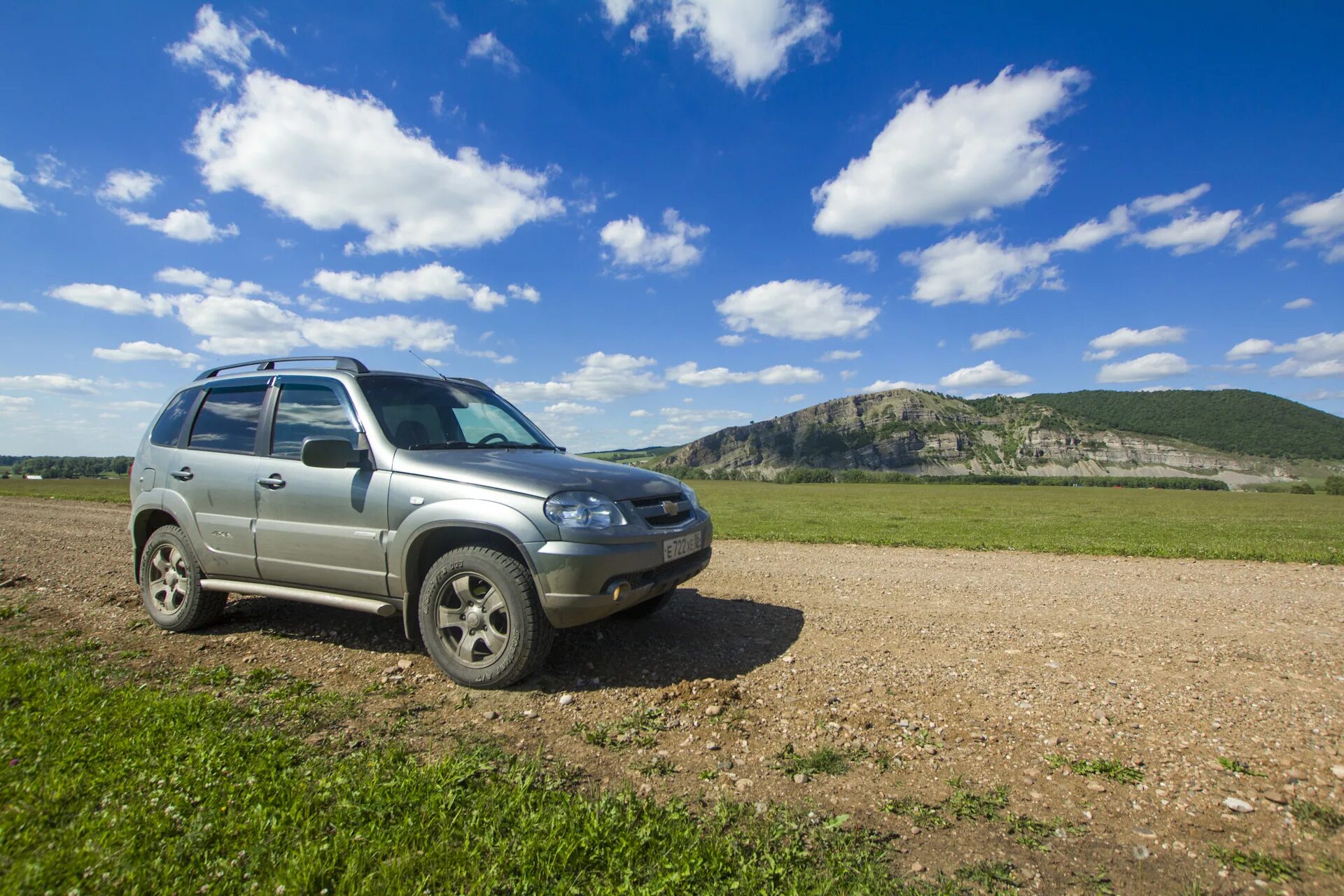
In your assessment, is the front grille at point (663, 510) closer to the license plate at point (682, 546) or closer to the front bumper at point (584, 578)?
the license plate at point (682, 546)

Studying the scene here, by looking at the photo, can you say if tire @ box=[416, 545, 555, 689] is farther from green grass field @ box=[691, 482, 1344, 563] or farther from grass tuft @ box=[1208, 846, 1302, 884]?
green grass field @ box=[691, 482, 1344, 563]

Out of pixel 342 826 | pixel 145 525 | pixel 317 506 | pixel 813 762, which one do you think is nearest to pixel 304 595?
pixel 317 506

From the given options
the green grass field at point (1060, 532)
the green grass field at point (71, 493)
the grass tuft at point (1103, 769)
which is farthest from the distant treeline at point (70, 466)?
the grass tuft at point (1103, 769)

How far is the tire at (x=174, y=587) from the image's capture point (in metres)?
5.16

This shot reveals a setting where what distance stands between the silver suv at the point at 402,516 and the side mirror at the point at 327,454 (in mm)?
13

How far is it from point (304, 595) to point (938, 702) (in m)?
4.54

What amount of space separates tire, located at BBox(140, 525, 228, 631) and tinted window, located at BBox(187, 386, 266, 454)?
0.84 metres

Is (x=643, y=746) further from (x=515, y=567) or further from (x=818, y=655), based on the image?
(x=818, y=655)

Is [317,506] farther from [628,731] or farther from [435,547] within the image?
[628,731]

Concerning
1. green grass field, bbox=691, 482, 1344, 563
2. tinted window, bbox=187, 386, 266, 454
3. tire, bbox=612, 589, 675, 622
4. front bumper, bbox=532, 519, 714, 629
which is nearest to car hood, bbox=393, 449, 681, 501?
front bumper, bbox=532, 519, 714, 629

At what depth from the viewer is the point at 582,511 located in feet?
12.8

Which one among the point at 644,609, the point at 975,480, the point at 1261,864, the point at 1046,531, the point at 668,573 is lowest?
the point at 975,480

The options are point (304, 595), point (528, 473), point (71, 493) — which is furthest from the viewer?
point (71, 493)

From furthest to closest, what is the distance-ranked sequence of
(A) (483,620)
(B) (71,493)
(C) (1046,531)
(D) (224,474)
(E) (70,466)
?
(E) (70,466)
(B) (71,493)
(C) (1046,531)
(D) (224,474)
(A) (483,620)
